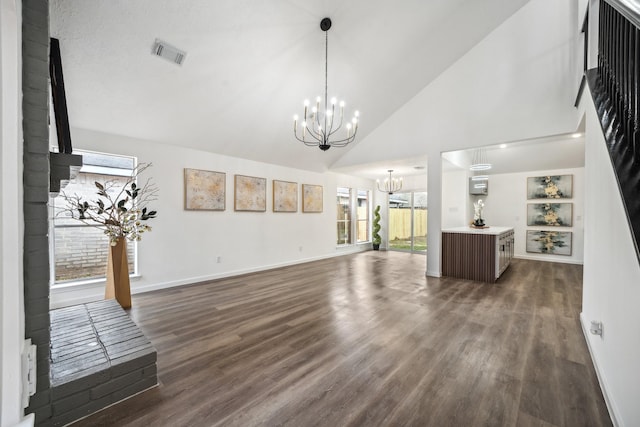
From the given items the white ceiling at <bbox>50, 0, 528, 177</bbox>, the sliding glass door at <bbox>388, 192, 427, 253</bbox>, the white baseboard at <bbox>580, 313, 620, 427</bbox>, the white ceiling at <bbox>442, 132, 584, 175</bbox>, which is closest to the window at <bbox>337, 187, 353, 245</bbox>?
the sliding glass door at <bbox>388, 192, 427, 253</bbox>

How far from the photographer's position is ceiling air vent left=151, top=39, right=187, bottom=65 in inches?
122

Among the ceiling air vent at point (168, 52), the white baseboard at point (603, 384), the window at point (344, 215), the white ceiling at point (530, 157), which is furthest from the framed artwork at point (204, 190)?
the white baseboard at point (603, 384)

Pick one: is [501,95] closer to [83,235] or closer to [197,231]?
[197,231]

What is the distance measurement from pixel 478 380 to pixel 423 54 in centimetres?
491

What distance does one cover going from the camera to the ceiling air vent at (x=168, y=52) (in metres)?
3.10

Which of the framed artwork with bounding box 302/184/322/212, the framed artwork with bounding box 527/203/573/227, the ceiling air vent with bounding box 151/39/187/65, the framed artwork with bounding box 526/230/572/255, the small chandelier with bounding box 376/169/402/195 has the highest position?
the ceiling air vent with bounding box 151/39/187/65

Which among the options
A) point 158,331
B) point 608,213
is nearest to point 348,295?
point 158,331

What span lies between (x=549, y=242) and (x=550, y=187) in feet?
4.91

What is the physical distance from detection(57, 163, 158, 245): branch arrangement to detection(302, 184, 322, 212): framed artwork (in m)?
3.49

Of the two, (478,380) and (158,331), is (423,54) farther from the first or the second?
(158,331)

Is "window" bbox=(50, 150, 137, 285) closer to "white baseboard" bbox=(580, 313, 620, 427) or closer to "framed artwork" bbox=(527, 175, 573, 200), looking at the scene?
"white baseboard" bbox=(580, 313, 620, 427)

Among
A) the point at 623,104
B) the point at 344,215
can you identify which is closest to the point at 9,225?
the point at 623,104

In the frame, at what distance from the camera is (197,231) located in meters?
4.95

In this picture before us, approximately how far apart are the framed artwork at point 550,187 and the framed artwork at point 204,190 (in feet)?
26.8
